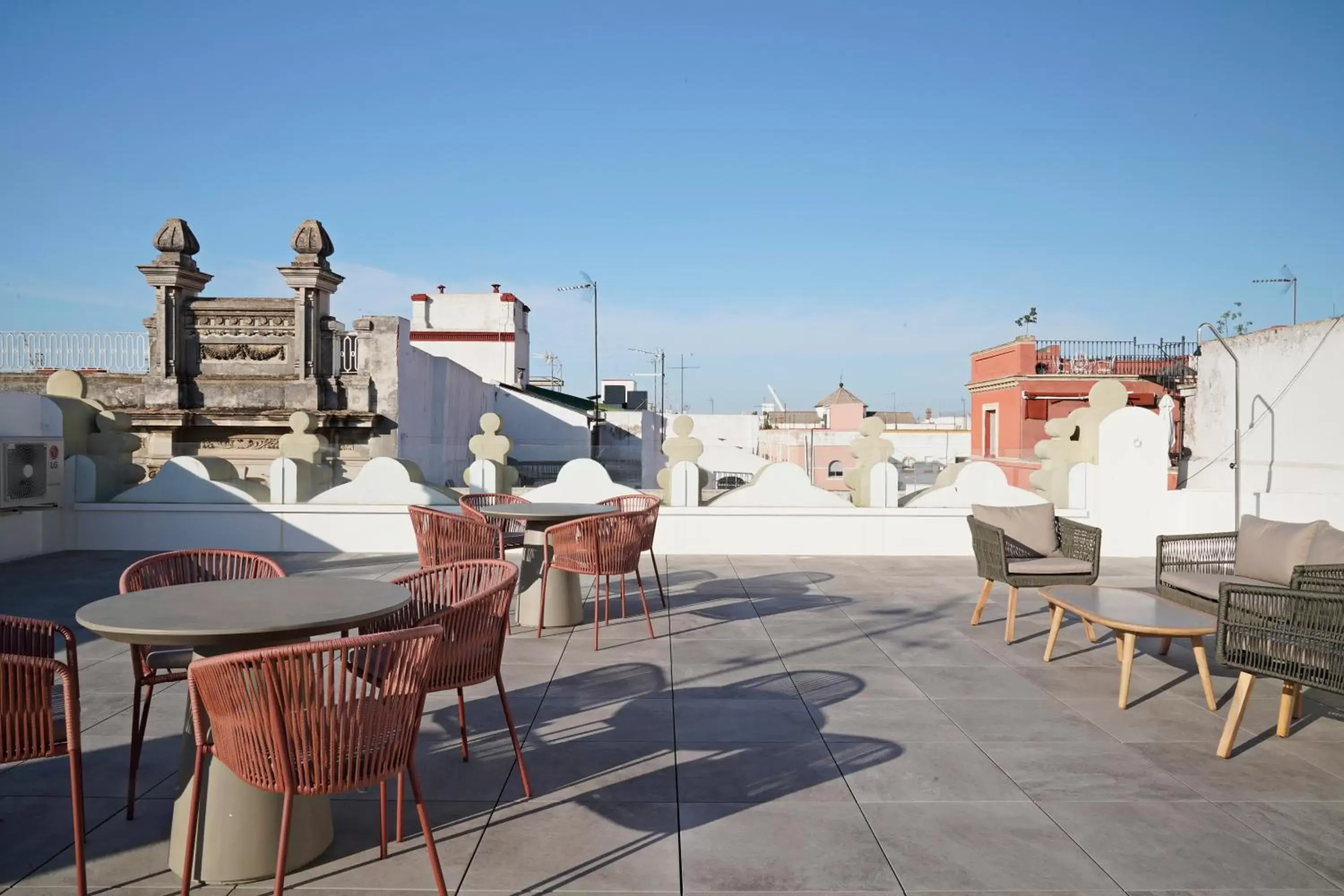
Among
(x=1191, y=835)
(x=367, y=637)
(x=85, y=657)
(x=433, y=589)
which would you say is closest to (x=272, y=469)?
(x=85, y=657)

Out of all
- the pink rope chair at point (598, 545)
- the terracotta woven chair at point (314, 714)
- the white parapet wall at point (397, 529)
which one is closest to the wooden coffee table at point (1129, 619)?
the pink rope chair at point (598, 545)

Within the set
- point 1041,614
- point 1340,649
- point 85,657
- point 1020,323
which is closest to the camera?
point 1340,649

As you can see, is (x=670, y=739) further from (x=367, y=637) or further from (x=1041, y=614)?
(x=1041, y=614)

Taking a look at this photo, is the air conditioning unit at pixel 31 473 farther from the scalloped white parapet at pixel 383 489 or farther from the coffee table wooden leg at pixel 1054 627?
the coffee table wooden leg at pixel 1054 627

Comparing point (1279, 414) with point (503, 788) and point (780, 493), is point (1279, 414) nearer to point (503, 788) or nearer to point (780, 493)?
point (780, 493)

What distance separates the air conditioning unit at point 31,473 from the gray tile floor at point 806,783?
14.8 ft

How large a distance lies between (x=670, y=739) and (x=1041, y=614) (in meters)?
4.29

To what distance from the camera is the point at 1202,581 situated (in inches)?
228

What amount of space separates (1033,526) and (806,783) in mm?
3894

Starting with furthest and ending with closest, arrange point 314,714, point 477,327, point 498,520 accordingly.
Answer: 1. point 477,327
2. point 498,520
3. point 314,714

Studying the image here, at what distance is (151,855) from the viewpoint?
3109mm

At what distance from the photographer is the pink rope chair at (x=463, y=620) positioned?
346 cm

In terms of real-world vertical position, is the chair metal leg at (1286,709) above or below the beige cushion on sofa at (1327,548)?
below

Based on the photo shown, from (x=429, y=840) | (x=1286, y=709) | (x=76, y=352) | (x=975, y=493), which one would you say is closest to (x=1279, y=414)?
(x=975, y=493)
